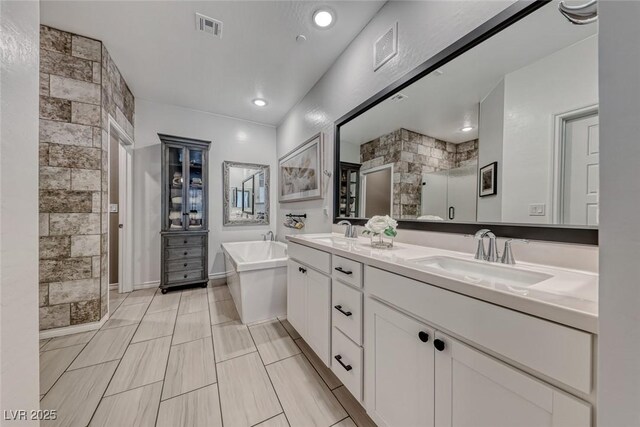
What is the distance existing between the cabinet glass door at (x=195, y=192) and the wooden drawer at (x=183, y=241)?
14 centimetres

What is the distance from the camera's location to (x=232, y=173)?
363 cm

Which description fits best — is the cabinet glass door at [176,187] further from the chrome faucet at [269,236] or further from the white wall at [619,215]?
the white wall at [619,215]

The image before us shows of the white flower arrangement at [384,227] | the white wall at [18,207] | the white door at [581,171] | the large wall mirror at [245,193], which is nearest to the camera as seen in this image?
the white wall at [18,207]

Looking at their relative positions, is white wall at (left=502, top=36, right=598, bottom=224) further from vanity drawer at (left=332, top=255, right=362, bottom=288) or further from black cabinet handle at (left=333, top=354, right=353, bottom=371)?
black cabinet handle at (left=333, top=354, right=353, bottom=371)

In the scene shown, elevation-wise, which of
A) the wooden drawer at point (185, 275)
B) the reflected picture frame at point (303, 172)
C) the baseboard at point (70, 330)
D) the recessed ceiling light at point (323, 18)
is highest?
the recessed ceiling light at point (323, 18)

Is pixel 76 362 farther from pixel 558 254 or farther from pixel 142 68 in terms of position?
pixel 558 254

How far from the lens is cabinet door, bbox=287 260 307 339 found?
1.73 m

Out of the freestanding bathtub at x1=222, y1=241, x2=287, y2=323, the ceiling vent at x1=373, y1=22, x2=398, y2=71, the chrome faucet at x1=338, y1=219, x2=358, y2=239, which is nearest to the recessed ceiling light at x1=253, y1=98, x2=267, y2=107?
the ceiling vent at x1=373, y1=22, x2=398, y2=71

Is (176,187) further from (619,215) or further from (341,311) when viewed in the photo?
(619,215)

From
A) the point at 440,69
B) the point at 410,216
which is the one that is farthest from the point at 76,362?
the point at 440,69

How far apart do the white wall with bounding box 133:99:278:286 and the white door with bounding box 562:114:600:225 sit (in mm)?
3513

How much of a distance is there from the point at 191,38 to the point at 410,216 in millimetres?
2417

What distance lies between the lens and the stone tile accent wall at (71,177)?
1.92 metres

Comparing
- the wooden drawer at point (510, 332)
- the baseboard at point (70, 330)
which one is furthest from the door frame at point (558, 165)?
the baseboard at point (70, 330)
